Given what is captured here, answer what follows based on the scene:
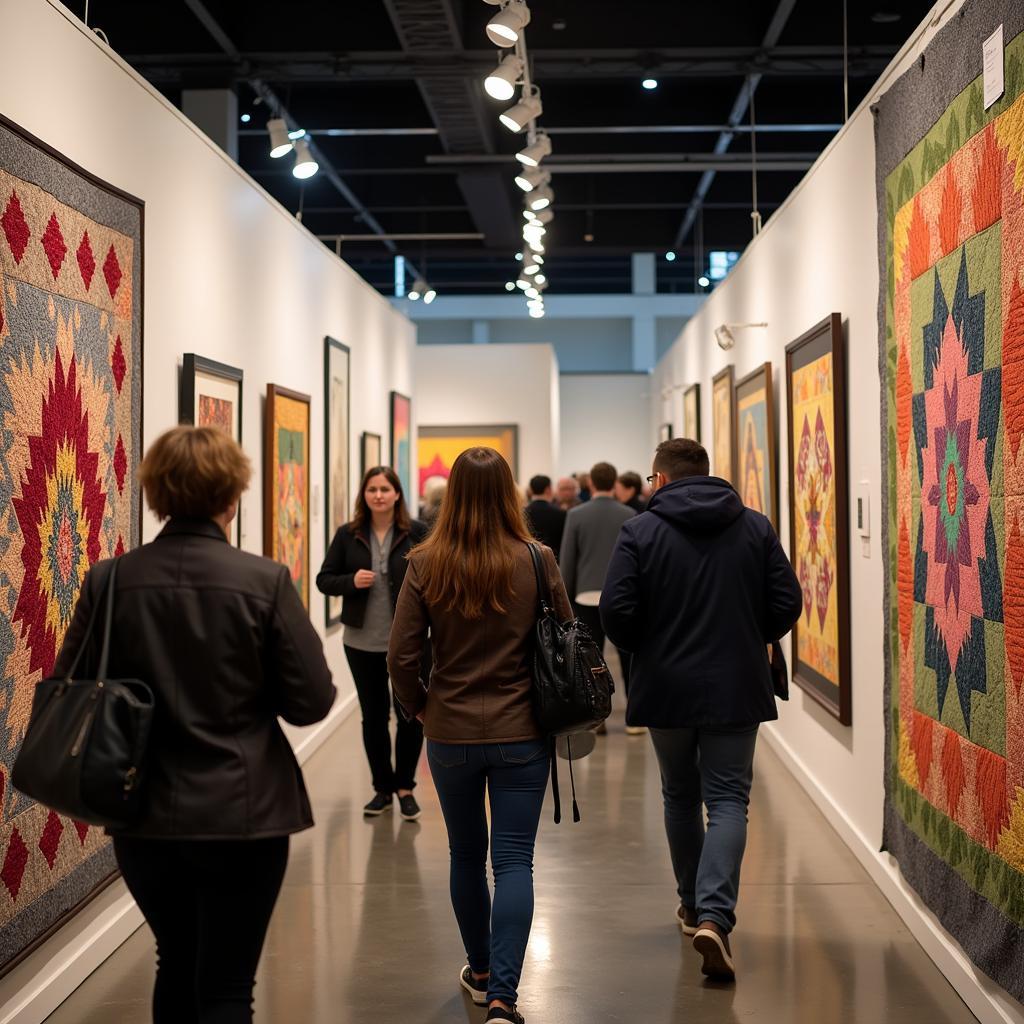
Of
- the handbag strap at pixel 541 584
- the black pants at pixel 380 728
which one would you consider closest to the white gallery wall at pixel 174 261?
the black pants at pixel 380 728

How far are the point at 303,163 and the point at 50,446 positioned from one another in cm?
497

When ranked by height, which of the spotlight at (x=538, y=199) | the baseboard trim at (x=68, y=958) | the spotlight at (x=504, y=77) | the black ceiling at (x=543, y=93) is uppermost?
the black ceiling at (x=543, y=93)

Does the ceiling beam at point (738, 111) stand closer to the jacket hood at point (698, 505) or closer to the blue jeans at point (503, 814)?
the jacket hood at point (698, 505)

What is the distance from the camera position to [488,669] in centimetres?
325

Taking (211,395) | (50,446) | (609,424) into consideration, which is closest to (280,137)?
(211,395)

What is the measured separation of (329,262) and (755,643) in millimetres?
5276

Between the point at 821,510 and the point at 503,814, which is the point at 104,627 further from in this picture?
the point at 821,510

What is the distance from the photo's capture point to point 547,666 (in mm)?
3229

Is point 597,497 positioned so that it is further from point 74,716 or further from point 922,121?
point 74,716

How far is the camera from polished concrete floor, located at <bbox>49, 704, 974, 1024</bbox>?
11.8ft

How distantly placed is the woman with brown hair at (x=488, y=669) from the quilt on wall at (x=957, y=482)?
109 centimetres

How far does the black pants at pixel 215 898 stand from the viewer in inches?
93.4

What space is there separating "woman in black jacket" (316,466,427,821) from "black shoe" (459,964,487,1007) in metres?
1.93

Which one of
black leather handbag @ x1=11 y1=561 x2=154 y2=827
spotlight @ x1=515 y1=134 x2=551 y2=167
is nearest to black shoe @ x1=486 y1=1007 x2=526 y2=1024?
black leather handbag @ x1=11 y1=561 x2=154 y2=827
